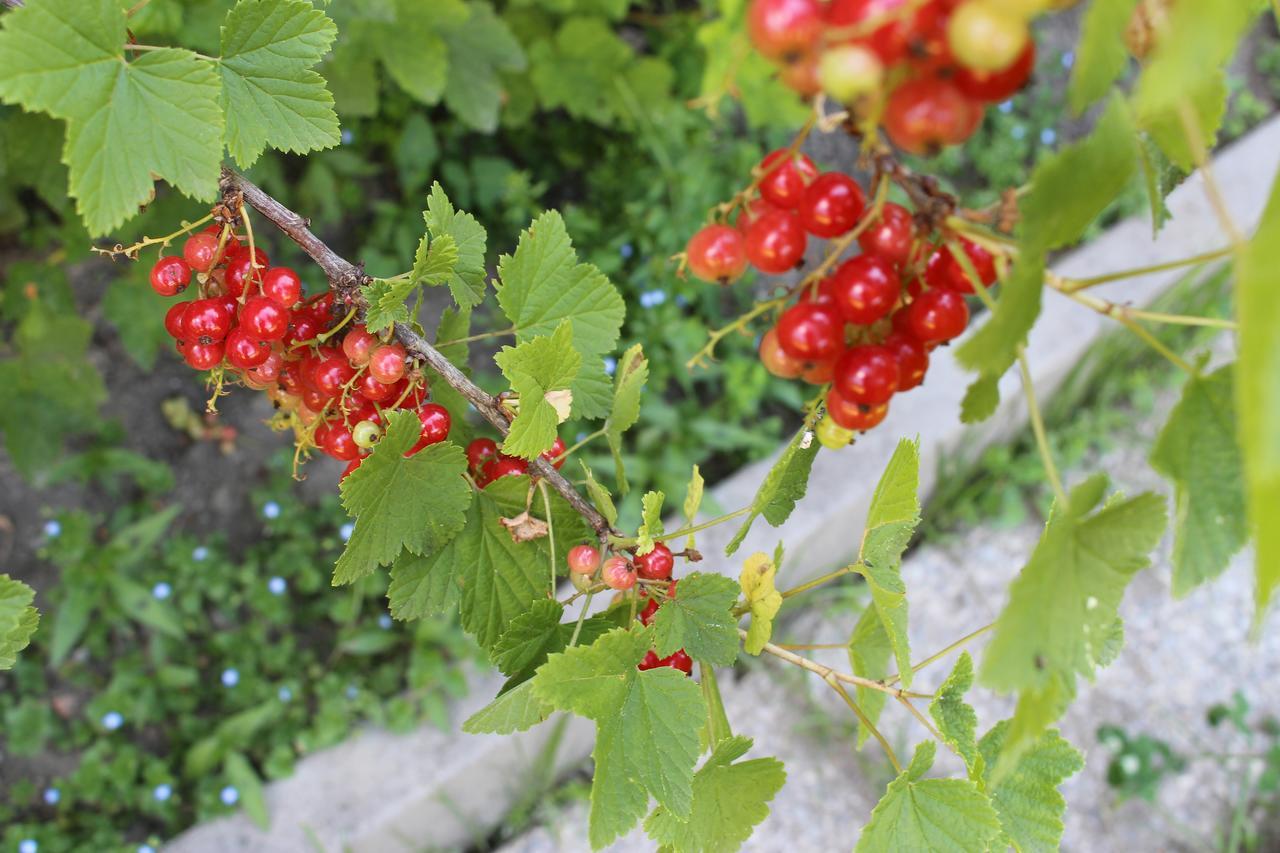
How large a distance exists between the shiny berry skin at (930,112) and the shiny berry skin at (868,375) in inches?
6.2

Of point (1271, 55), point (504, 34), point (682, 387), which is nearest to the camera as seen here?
point (504, 34)

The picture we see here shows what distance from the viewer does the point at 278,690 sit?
1806mm

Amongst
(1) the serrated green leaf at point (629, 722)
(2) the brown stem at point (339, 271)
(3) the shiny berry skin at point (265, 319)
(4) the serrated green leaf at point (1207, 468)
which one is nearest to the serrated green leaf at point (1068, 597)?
(4) the serrated green leaf at point (1207, 468)

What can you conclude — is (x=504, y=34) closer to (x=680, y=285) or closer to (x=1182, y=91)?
(x=680, y=285)

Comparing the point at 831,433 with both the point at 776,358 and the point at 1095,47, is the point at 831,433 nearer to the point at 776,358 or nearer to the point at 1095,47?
the point at 776,358

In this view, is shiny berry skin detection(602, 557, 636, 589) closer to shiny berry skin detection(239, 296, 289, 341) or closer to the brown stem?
the brown stem

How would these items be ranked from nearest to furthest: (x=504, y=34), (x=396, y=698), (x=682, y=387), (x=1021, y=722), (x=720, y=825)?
(x=1021, y=722) → (x=720, y=825) → (x=504, y=34) → (x=396, y=698) → (x=682, y=387)

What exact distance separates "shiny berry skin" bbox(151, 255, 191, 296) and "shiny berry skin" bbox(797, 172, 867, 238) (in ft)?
1.54

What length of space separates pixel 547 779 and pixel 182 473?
0.94 metres

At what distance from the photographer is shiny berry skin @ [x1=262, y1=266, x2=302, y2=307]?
688mm

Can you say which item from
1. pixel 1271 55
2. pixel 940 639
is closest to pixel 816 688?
pixel 940 639

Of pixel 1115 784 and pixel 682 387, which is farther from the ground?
pixel 682 387

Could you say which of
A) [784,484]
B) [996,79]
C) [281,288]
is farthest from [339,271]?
[996,79]

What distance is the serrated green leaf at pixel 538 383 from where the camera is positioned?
69 cm
